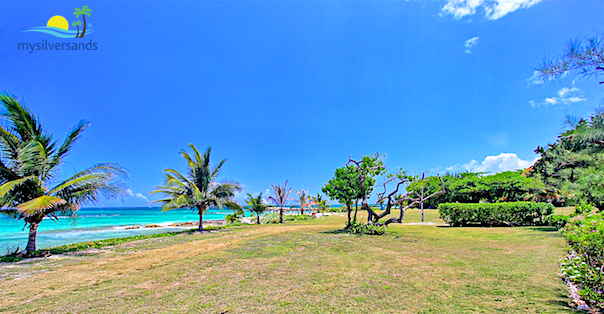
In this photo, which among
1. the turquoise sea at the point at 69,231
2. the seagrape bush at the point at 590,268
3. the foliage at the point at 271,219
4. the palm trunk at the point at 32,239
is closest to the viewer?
the seagrape bush at the point at 590,268

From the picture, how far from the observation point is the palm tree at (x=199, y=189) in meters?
15.9

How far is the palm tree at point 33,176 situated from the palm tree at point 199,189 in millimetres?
Answer: 6564

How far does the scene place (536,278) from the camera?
4953mm

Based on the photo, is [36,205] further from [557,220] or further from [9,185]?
[557,220]

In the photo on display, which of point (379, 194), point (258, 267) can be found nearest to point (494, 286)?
point (258, 267)

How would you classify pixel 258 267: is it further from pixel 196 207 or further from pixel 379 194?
pixel 196 207

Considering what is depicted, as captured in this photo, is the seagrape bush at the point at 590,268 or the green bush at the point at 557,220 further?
the green bush at the point at 557,220

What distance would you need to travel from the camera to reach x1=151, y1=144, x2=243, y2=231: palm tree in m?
15.9

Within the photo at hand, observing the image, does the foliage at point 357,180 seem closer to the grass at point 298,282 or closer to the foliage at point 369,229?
the foliage at point 369,229

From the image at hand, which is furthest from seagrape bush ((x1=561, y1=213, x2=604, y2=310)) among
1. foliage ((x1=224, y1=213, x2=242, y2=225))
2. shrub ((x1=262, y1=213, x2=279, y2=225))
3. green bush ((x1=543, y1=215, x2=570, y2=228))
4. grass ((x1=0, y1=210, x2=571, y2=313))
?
shrub ((x1=262, y1=213, x2=279, y2=225))

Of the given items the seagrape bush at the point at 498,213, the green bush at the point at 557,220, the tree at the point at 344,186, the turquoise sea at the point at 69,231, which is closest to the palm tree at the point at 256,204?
the turquoise sea at the point at 69,231

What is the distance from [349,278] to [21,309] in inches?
212

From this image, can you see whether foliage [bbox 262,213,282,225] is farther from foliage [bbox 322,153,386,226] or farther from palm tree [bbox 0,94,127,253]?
palm tree [bbox 0,94,127,253]

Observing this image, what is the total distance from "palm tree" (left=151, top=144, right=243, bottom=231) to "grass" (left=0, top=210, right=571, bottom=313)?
24.6 ft
